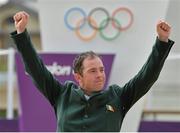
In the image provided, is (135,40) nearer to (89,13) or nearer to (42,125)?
(89,13)

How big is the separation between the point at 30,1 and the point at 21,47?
16265mm

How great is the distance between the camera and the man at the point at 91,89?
182cm

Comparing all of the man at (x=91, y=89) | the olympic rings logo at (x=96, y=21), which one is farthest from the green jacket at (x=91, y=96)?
the olympic rings logo at (x=96, y=21)

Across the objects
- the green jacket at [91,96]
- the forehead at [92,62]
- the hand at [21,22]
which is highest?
the hand at [21,22]

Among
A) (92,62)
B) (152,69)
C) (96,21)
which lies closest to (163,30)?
(152,69)

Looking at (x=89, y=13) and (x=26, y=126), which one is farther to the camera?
(x=89, y=13)

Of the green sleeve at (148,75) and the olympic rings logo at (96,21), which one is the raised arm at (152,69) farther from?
the olympic rings logo at (96,21)

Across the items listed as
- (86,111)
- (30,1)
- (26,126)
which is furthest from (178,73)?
(30,1)

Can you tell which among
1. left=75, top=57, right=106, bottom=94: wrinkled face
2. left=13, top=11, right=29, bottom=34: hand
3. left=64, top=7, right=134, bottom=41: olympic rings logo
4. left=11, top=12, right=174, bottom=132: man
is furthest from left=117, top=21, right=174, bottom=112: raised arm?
left=64, top=7, right=134, bottom=41: olympic rings logo

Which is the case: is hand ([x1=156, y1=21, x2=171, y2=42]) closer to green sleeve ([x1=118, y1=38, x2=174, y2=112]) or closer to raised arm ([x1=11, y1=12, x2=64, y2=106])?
green sleeve ([x1=118, y1=38, x2=174, y2=112])

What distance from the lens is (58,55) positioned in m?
3.46

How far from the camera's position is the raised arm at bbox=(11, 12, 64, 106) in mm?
1869

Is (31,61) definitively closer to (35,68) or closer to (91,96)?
(35,68)

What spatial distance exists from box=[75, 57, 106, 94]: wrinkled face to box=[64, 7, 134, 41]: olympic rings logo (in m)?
1.80
